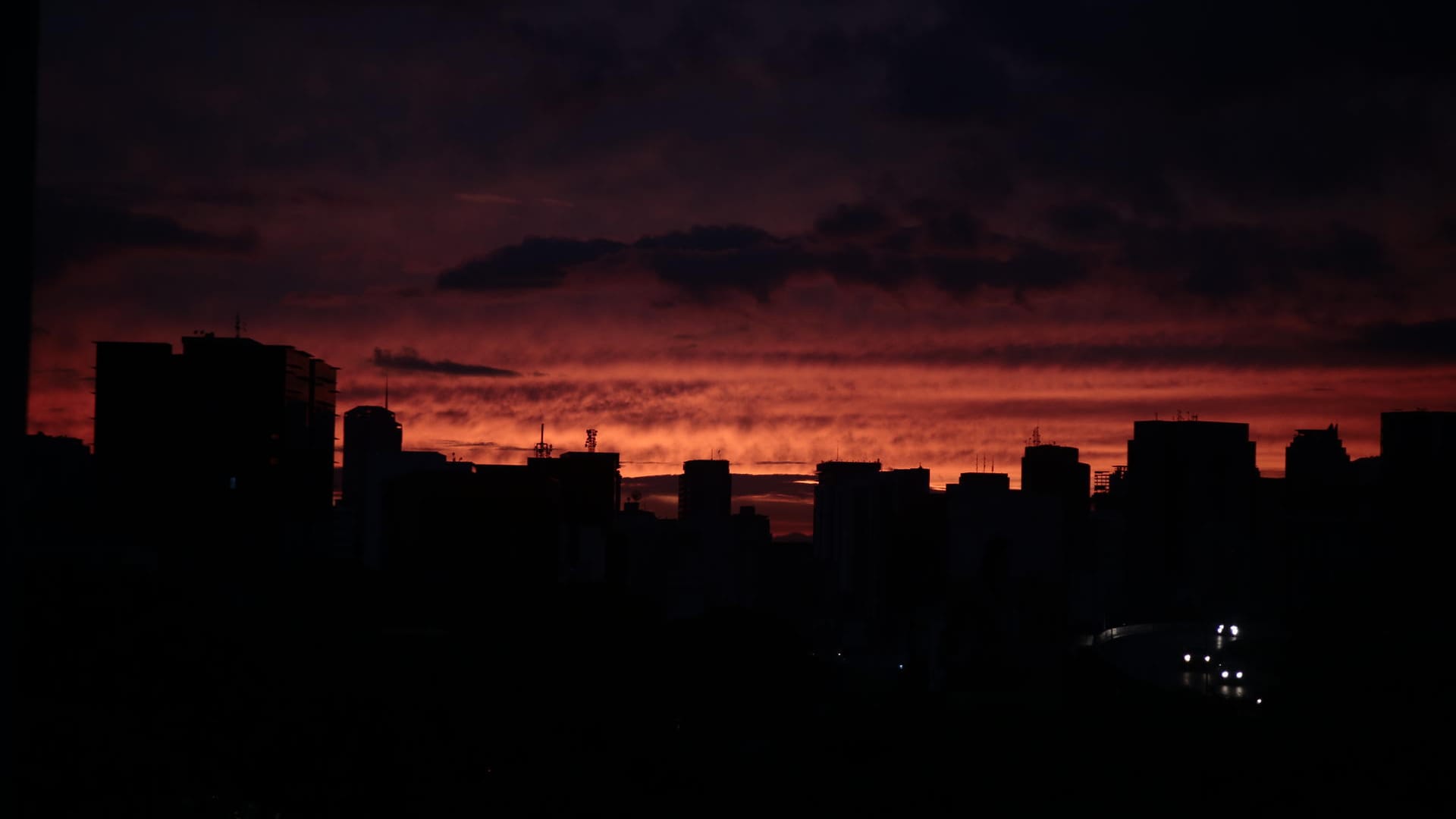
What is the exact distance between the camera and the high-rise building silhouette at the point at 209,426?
Answer: 134m

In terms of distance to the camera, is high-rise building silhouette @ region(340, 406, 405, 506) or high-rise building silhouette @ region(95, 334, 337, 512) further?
high-rise building silhouette @ region(340, 406, 405, 506)

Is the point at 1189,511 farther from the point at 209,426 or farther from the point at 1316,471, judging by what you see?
the point at 209,426

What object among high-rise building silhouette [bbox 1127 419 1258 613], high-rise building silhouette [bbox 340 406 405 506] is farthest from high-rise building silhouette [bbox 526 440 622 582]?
high-rise building silhouette [bbox 1127 419 1258 613]

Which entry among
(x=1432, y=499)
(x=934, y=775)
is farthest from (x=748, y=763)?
(x=1432, y=499)

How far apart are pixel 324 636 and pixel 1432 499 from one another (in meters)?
54.3

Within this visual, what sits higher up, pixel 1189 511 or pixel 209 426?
pixel 209 426

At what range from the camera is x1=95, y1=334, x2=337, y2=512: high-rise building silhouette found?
440 feet

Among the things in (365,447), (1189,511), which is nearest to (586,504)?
(365,447)

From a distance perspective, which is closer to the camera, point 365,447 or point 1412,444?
point 1412,444

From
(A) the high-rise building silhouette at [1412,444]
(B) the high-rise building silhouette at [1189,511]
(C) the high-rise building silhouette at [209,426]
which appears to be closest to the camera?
(A) the high-rise building silhouette at [1412,444]

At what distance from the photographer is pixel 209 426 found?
136 meters

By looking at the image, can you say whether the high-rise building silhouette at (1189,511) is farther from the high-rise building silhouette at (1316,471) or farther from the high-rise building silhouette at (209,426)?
the high-rise building silhouette at (209,426)

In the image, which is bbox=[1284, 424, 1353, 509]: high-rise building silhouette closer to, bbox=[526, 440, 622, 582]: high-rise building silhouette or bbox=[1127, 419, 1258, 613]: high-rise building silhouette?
bbox=[1127, 419, 1258, 613]: high-rise building silhouette

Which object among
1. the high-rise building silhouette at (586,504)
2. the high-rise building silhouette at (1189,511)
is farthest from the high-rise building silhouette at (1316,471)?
the high-rise building silhouette at (586,504)
